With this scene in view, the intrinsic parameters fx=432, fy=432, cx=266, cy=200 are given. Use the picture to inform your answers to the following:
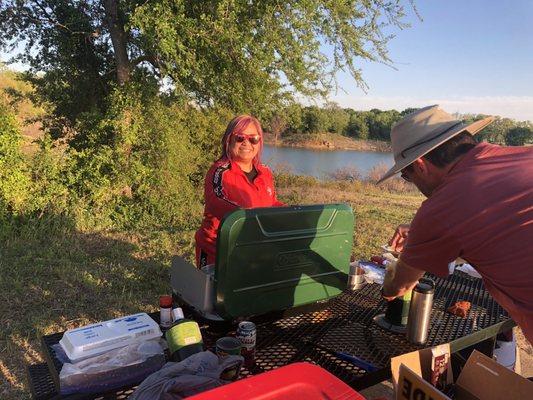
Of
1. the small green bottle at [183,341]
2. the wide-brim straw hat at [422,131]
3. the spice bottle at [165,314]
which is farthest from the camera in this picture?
the spice bottle at [165,314]

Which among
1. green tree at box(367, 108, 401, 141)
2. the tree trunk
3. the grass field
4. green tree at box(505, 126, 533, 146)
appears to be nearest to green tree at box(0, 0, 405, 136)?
the tree trunk

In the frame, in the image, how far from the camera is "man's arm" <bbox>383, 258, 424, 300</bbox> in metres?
1.63

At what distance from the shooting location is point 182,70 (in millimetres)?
6219

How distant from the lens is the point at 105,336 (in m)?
1.48

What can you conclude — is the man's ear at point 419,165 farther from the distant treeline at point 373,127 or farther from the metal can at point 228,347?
the distant treeline at point 373,127

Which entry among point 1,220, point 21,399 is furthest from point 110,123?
point 21,399

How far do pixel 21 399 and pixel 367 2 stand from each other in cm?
706

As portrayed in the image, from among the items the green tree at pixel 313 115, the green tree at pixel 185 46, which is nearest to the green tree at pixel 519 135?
the green tree at pixel 313 115

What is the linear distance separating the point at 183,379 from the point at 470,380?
3.64 ft

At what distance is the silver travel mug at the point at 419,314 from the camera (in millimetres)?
1797

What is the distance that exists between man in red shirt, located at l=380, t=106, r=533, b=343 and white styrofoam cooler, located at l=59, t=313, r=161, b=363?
38.8 inches

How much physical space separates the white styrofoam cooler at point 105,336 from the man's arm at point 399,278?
92 cm

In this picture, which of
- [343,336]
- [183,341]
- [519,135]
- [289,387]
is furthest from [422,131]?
[519,135]

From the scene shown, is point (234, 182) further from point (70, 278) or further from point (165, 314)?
point (70, 278)
